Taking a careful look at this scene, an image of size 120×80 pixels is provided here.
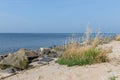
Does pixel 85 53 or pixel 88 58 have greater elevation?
pixel 85 53

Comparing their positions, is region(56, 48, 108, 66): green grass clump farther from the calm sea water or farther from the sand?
the calm sea water

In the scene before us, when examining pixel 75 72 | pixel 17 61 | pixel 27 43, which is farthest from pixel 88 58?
pixel 27 43

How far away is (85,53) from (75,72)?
1.47m

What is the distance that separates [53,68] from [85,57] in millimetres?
1121

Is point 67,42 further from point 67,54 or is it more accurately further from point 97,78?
point 97,78

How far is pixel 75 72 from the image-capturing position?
9547 mm

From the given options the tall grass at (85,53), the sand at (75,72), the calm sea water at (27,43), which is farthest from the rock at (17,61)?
the calm sea water at (27,43)

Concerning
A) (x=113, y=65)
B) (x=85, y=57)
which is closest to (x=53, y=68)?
(x=85, y=57)

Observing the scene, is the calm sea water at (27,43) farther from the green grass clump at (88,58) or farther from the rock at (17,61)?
the rock at (17,61)

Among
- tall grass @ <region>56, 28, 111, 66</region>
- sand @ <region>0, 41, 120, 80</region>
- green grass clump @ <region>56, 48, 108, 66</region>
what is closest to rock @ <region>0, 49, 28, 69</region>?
sand @ <region>0, 41, 120, 80</region>

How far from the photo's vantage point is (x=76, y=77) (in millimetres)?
9016

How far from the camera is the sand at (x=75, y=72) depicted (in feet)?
29.3

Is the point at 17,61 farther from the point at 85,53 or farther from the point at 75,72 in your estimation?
the point at 75,72

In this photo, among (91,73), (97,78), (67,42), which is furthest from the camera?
(67,42)
